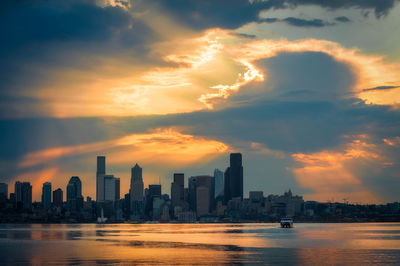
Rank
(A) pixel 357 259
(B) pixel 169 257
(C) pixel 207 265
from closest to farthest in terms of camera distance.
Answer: (C) pixel 207 265, (A) pixel 357 259, (B) pixel 169 257

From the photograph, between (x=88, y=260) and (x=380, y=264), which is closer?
(x=380, y=264)

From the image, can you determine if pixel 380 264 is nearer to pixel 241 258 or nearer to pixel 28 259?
pixel 241 258

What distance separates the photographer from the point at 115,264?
244 feet

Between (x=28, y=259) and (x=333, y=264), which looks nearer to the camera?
(x=333, y=264)

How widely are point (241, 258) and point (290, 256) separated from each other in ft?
29.8

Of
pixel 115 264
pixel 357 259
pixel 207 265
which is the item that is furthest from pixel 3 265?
pixel 357 259

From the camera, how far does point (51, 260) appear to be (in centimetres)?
8100

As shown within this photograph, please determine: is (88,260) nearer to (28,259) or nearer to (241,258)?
(28,259)

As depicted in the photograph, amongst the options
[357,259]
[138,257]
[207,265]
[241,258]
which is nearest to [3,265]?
[138,257]

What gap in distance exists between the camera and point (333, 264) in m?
73.1

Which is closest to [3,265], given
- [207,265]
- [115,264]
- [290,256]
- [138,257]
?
[115,264]

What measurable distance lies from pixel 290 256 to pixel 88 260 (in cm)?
3294

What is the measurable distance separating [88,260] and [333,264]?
120 feet

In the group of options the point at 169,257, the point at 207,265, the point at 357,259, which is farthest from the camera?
the point at 169,257
